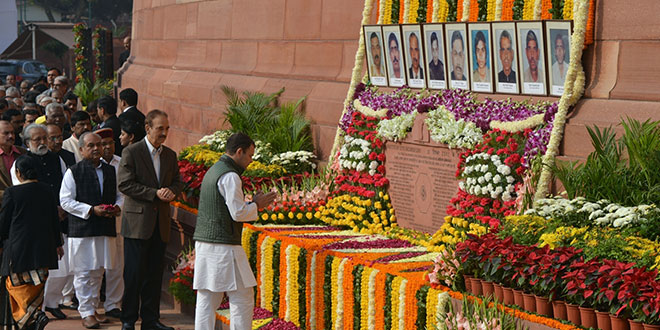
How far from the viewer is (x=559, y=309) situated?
20.9 feet

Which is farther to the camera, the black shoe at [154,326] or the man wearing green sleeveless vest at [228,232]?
the black shoe at [154,326]

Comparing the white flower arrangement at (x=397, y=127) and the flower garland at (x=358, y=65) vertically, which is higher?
the flower garland at (x=358, y=65)

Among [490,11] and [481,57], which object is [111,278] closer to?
[481,57]

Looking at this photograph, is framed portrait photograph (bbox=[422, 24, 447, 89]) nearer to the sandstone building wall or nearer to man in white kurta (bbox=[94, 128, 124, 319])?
the sandstone building wall

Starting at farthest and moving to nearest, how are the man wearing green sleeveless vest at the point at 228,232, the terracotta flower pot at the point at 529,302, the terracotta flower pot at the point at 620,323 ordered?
the man wearing green sleeveless vest at the point at 228,232
the terracotta flower pot at the point at 529,302
the terracotta flower pot at the point at 620,323

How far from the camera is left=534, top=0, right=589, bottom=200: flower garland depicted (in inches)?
344

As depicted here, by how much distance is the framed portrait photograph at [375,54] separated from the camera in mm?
11648

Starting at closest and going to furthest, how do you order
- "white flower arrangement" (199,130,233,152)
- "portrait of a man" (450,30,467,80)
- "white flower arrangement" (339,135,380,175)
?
"portrait of a man" (450,30,467,80) < "white flower arrangement" (339,135,380,175) < "white flower arrangement" (199,130,233,152)

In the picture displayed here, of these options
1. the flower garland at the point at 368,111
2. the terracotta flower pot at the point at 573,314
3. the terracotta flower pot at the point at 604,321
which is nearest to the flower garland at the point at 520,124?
the flower garland at the point at 368,111

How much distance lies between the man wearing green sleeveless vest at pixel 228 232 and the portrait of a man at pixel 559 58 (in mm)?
2917

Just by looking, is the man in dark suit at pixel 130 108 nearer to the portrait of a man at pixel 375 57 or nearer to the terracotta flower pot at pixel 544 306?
the portrait of a man at pixel 375 57

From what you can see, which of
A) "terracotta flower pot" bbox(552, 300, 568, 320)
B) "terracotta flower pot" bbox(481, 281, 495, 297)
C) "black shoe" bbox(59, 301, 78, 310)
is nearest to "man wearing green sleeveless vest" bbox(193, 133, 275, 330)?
"terracotta flower pot" bbox(481, 281, 495, 297)

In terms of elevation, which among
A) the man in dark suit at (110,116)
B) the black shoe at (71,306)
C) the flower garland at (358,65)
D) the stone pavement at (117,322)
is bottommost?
the stone pavement at (117,322)

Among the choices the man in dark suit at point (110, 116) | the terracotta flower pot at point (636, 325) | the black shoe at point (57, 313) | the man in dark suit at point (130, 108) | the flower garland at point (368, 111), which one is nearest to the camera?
the terracotta flower pot at point (636, 325)
